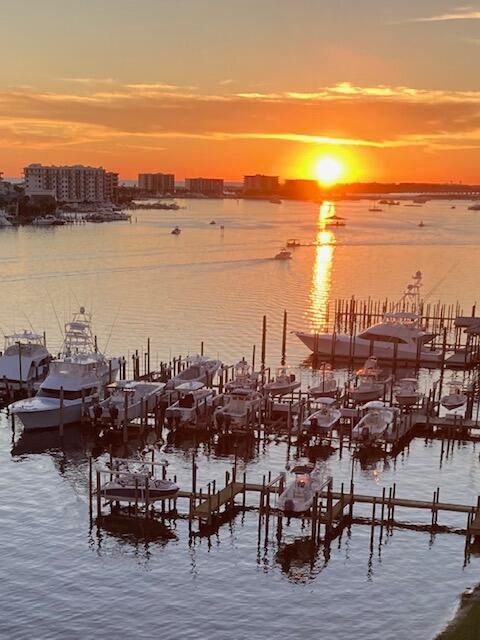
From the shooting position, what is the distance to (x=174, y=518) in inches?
1284

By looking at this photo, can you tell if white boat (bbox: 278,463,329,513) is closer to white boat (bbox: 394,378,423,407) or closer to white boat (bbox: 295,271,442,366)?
white boat (bbox: 394,378,423,407)

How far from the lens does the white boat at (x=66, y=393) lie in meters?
43.0

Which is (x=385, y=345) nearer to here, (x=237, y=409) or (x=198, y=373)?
(x=198, y=373)

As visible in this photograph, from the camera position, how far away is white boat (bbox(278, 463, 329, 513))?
30.6 meters

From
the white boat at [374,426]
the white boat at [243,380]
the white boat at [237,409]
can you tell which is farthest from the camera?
the white boat at [243,380]

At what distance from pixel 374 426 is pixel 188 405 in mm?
9483

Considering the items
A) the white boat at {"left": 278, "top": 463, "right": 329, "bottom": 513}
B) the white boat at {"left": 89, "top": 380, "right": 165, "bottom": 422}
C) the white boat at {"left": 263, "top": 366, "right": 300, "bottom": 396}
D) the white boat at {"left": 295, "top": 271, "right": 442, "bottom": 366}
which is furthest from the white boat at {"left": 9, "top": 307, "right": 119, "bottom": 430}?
the white boat at {"left": 295, "top": 271, "right": 442, "bottom": 366}

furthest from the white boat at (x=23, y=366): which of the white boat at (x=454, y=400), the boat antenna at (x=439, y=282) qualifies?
the boat antenna at (x=439, y=282)

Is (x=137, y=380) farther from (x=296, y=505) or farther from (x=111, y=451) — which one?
(x=296, y=505)

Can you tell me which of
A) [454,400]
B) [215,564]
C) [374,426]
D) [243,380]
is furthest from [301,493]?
[454,400]

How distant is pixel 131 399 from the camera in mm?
44906

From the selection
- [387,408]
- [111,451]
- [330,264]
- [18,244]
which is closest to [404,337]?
[387,408]

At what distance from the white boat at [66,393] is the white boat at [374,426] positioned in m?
13.6

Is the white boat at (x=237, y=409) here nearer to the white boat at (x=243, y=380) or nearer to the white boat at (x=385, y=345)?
the white boat at (x=243, y=380)
